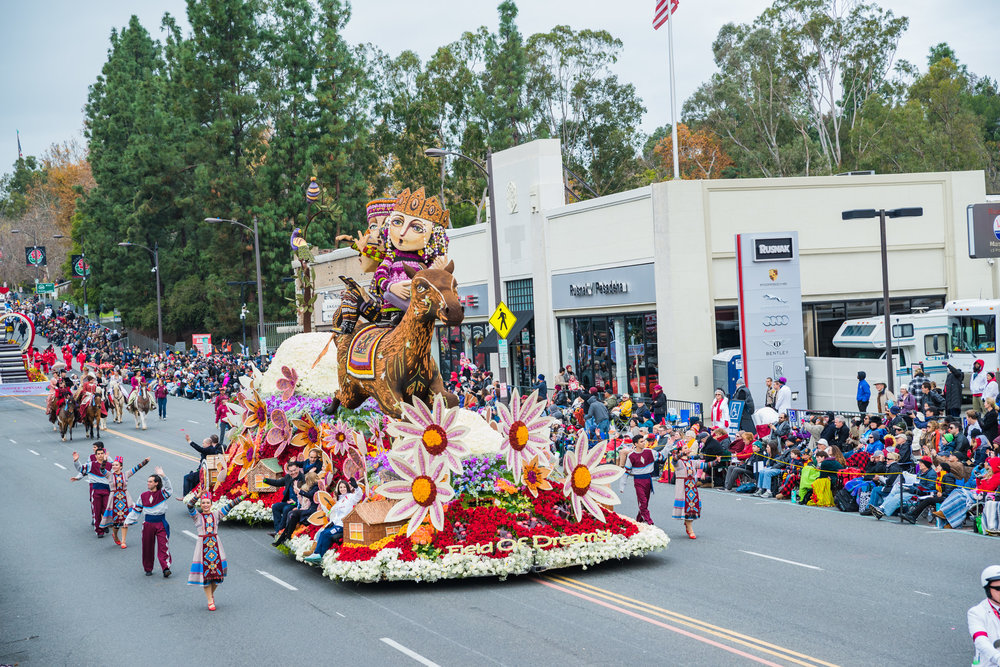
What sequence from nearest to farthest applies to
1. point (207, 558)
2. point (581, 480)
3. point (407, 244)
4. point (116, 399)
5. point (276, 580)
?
point (207, 558) → point (581, 480) → point (276, 580) → point (407, 244) → point (116, 399)

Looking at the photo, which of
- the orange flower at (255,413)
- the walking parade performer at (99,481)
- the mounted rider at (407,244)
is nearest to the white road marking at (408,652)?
the mounted rider at (407,244)

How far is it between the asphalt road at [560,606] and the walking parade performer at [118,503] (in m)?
0.35

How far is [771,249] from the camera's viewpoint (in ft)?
82.4

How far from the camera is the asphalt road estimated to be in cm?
1035

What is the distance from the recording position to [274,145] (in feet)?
195

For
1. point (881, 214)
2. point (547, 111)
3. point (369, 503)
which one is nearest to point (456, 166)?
point (547, 111)

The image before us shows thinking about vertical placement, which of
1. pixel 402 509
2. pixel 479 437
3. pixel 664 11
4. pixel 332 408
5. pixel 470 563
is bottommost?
pixel 470 563

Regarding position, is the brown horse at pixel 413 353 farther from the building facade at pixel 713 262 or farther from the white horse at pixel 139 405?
the white horse at pixel 139 405

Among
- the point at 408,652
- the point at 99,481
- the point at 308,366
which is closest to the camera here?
the point at 408,652

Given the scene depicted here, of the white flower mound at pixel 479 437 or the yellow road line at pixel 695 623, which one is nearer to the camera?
the yellow road line at pixel 695 623

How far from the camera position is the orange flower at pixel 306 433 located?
691 inches

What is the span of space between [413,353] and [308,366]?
4.46 m

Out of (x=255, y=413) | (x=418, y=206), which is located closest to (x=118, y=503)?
(x=255, y=413)

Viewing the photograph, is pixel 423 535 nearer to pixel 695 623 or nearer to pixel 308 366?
pixel 695 623
